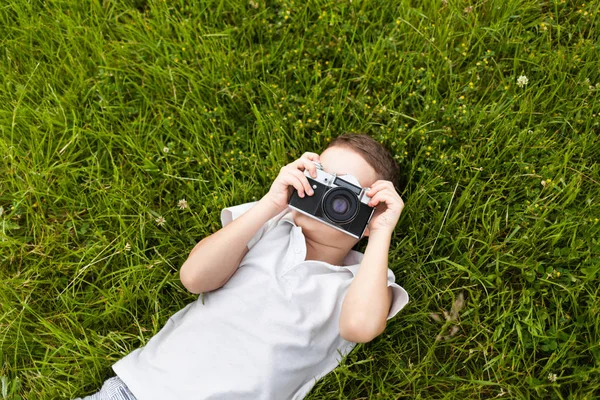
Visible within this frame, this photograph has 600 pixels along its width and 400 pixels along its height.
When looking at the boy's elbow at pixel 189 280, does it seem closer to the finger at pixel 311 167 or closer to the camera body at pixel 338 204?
the camera body at pixel 338 204

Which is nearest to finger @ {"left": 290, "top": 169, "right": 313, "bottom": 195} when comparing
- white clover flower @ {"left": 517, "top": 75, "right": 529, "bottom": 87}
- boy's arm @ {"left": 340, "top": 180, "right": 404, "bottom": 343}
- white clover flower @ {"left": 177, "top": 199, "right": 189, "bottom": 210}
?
boy's arm @ {"left": 340, "top": 180, "right": 404, "bottom": 343}

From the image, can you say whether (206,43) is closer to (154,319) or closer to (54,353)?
(154,319)

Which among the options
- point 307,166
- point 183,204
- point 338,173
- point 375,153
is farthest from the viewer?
point 183,204

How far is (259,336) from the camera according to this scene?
228 centimetres

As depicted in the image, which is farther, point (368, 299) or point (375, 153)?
point (375, 153)

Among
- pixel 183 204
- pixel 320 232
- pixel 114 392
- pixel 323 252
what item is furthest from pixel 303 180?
pixel 114 392

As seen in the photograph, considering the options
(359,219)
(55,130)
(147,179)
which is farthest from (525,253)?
(55,130)

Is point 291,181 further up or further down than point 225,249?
further up

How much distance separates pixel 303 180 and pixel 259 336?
718 mm

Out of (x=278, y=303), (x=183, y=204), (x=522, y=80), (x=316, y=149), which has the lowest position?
(x=278, y=303)

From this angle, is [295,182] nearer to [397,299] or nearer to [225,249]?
[225,249]

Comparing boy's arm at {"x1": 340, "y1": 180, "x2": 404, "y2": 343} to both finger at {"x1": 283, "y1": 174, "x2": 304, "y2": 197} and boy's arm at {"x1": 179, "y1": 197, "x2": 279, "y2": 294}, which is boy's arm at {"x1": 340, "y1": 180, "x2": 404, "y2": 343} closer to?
finger at {"x1": 283, "y1": 174, "x2": 304, "y2": 197}

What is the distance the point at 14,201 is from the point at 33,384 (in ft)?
3.18

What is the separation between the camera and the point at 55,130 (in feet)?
9.76
